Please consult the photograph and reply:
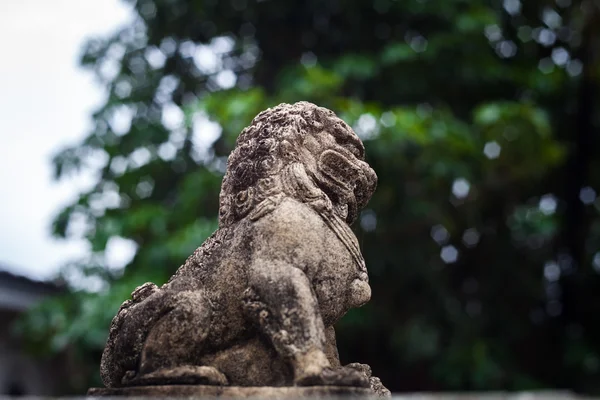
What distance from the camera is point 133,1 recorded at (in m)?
11.1

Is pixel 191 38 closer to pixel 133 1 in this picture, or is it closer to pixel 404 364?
pixel 133 1

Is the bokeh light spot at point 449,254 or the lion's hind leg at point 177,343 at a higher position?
the bokeh light spot at point 449,254

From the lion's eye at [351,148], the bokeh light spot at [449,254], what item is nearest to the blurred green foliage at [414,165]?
the bokeh light spot at [449,254]

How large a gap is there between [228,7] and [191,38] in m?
0.80

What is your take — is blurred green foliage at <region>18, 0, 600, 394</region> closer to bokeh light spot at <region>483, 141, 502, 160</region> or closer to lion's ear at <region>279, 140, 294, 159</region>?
bokeh light spot at <region>483, 141, 502, 160</region>

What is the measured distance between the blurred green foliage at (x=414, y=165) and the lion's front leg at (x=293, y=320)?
168 inches

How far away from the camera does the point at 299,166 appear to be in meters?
4.02

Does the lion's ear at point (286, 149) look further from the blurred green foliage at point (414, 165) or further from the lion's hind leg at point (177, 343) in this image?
the blurred green foliage at point (414, 165)

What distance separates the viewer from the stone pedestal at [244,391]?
3297mm

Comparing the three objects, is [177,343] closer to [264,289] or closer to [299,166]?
[264,289]

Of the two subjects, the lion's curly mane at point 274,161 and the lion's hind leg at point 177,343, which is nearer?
the lion's hind leg at point 177,343

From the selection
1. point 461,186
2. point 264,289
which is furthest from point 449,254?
point 264,289

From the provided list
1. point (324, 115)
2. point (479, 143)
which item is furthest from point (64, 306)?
point (324, 115)

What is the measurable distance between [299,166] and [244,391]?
121 cm
